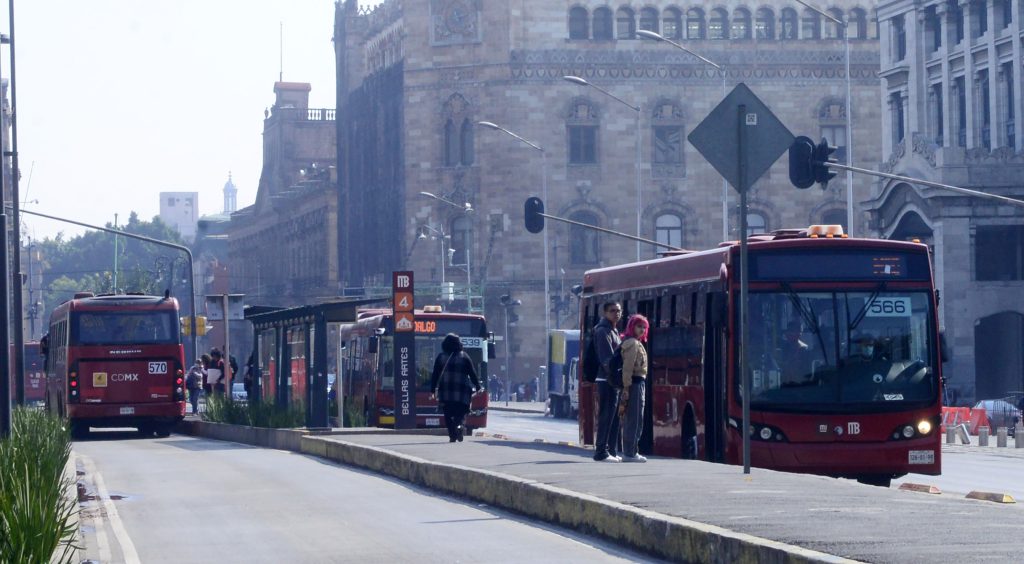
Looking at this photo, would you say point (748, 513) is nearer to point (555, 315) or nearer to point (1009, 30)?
point (1009, 30)

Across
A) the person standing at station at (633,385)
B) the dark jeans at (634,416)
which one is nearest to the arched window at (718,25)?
the person standing at station at (633,385)

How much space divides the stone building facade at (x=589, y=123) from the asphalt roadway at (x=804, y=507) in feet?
209

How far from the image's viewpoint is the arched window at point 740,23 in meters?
84.5

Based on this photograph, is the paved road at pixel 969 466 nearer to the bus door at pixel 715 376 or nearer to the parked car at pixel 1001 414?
the bus door at pixel 715 376

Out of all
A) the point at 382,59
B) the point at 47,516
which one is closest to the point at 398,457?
the point at 47,516

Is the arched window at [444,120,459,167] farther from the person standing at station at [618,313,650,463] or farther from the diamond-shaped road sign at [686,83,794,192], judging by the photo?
the diamond-shaped road sign at [686,83,794,192]

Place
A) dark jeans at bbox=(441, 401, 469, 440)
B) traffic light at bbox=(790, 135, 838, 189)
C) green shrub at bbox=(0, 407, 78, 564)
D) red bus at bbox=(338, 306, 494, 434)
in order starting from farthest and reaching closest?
1. red bus at bbox=(338, 306, 494, 434)
2. traffic light at bbox=(790, 135, 838, 189)
3. dark jeans at bbox=(441, 401, 469, 440)
4. green shrub at bbox=(0, 407, 78, 564)

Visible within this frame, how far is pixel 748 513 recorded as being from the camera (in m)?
12.0

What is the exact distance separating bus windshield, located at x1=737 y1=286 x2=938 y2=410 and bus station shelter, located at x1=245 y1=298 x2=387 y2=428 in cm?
1082

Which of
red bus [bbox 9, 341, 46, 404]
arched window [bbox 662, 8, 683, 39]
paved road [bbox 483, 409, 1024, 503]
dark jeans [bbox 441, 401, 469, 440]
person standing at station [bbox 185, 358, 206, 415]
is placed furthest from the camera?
arched window [bbox 662, 8, 683, 39]

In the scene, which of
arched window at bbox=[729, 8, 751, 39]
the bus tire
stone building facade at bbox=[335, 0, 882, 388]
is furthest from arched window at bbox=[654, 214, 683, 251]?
the bus tire

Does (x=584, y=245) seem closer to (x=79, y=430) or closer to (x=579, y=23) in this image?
(x=579, y=23)

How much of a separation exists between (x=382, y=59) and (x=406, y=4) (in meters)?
9.46

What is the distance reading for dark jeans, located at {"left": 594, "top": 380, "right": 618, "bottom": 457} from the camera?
18.5m
